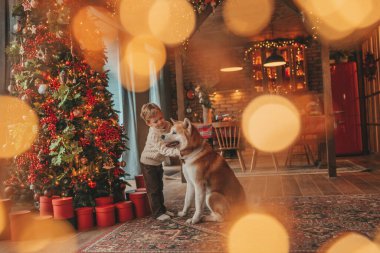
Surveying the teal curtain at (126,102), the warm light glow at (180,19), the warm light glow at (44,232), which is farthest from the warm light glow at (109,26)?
the warm light glow at (44,232)

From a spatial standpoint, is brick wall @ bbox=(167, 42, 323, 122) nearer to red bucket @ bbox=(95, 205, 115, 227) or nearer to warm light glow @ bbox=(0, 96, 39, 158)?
warm light glow @ bbox=(0, 96, 39, 158)

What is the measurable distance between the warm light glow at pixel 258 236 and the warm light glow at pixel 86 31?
7.67ft

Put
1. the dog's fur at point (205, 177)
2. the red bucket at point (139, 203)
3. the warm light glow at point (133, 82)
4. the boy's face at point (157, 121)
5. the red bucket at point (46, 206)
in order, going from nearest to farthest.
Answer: the dog's fur at point (205, 177) < the boy's face at point (157, 121) < the red bucket at point (46, 206) < the red bucket at point (139, 203) < the warm light glow at point (133, 82)

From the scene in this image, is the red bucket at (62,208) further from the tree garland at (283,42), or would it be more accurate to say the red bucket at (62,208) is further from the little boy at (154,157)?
the tree garland at (283,42)

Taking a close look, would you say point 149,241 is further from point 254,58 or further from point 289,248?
point 254,58

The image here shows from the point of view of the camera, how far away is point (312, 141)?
647 centimetres

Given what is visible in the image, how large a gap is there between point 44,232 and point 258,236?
180 cm

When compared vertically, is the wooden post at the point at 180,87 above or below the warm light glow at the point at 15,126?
above

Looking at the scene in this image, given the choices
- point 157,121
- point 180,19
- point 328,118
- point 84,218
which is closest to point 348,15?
point 328,118

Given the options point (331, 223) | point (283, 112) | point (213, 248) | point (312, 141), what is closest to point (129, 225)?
point (213, 248)

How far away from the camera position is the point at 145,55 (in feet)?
27.5

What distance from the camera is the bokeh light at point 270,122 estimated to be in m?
8.71

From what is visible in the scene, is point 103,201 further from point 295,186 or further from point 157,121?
point 295,186

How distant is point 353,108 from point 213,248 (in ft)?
24.2
